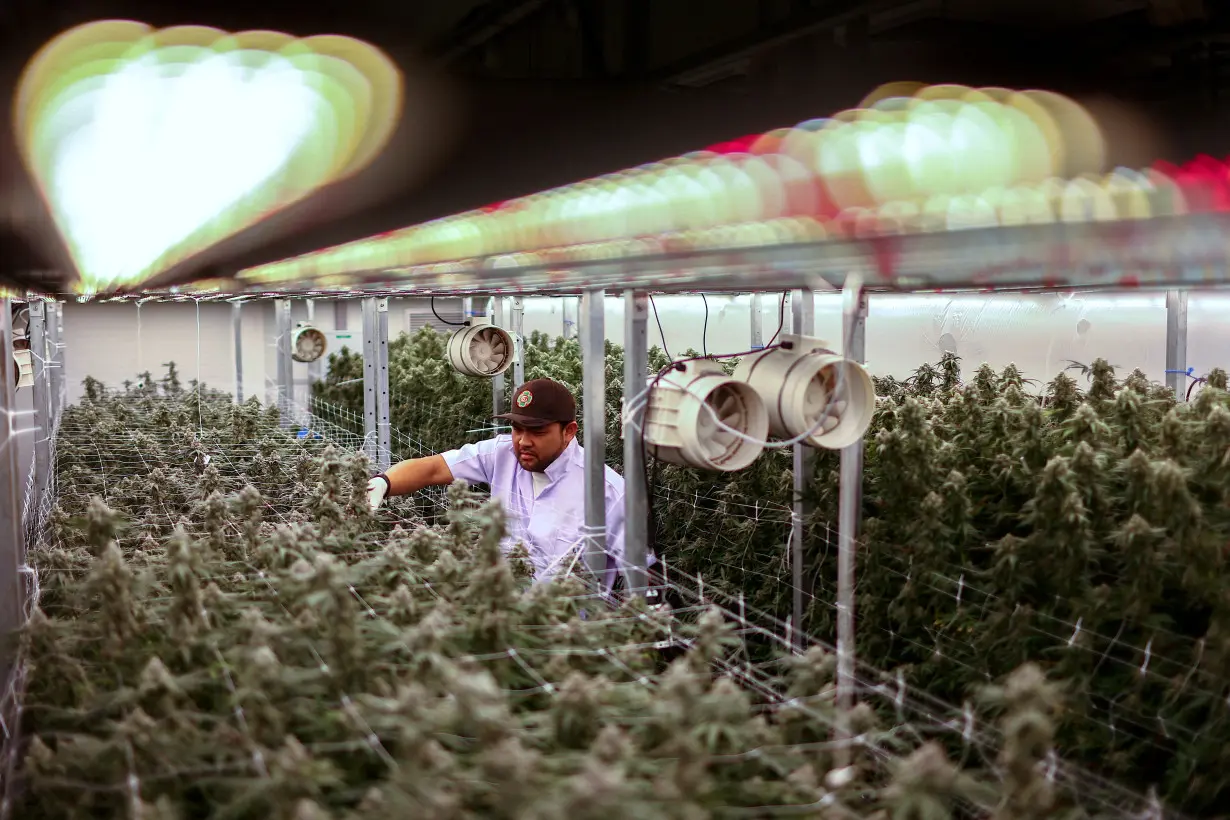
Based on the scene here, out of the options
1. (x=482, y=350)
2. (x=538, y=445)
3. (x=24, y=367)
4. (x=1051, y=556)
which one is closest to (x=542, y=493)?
(x=538, y=445)

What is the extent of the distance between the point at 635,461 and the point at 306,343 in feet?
30.6

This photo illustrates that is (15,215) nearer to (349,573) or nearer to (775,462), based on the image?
(349,573)

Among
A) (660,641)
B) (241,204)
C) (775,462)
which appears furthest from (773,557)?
(241,204)

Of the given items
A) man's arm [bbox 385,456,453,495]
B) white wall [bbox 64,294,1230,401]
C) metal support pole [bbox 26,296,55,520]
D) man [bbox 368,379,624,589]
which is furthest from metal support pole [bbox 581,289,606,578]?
metal support pole [bbox 26,296,55,520]

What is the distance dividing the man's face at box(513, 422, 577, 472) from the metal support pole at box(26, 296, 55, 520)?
252 cm

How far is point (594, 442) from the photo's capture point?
3.14 meters

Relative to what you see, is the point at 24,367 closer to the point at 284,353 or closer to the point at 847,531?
the point at 847,531

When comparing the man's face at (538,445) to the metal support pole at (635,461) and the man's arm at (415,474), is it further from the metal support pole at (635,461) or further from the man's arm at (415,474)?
the metal support pole at (635,461)

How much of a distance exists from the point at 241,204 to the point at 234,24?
1.40 metres

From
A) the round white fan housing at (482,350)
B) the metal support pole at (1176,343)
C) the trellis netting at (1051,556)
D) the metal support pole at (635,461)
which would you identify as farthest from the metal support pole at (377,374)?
the metal support pole at (1176,343)

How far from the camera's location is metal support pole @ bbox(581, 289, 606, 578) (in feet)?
10.3

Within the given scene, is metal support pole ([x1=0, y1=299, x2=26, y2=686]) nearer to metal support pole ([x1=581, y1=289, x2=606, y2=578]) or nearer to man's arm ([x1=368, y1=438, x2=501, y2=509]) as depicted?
man's arm ([x1=368, y1=438, x2=501, y2=509])

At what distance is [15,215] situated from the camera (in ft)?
7.22

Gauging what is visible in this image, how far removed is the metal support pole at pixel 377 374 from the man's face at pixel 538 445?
2761 mm
